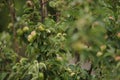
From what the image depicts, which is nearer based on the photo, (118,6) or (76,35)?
(76,35)

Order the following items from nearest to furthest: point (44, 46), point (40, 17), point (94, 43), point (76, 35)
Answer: point (76, 35) < point (94, 43) < point (44, 46) < point (40, 17)

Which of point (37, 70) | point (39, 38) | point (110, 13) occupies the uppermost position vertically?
point (110, 13)

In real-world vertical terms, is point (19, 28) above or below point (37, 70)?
above

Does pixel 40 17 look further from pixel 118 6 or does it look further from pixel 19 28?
pixel 118 6

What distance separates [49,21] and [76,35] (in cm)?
163

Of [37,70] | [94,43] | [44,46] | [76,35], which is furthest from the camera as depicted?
[44,46]

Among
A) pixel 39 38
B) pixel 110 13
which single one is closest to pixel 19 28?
pixel 39 38

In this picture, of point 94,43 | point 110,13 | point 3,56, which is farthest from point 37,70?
point 94,43

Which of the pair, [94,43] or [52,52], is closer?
[94,43]

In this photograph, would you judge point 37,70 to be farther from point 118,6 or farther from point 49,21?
point 118,6

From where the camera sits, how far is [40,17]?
3465mm

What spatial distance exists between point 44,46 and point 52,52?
0.33 ft

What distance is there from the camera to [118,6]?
10.7ft

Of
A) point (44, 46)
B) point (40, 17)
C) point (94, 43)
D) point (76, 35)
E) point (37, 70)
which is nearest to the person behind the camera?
point (76, 35)
